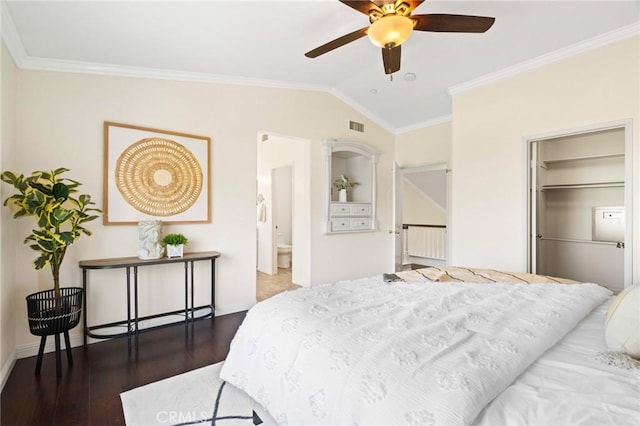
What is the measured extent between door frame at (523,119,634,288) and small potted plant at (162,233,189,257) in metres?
3.78

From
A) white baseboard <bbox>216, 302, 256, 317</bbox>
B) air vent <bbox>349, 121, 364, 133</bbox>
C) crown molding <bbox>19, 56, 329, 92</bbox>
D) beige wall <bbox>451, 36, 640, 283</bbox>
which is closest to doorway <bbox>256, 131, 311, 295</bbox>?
crown molding <bbox>19, 56, 329, 92</bbox>

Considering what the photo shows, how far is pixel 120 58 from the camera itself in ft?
9.34

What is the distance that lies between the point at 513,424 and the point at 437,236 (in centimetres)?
589

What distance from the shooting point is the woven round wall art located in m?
3.04

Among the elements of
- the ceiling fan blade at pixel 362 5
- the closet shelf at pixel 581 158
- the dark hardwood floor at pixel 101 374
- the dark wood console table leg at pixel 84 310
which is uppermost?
the ceiling fan blade at pixel 362 5

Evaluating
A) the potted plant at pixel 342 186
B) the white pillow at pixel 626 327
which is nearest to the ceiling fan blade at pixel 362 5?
the white pillow at pixel 626 327

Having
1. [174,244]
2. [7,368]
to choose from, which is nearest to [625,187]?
[174,244]

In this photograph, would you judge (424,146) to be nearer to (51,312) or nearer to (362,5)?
(362,5)

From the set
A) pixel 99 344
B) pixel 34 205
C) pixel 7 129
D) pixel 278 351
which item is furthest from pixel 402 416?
pixel 7 129

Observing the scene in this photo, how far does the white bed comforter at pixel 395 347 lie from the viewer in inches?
36.7

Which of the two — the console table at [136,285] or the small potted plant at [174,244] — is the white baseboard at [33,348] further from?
the small potted plant at [174,244]

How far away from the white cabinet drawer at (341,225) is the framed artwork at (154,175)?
191 cm

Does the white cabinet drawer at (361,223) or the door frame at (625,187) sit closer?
the door frame at (625,187)

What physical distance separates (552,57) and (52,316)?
520 centimetres
